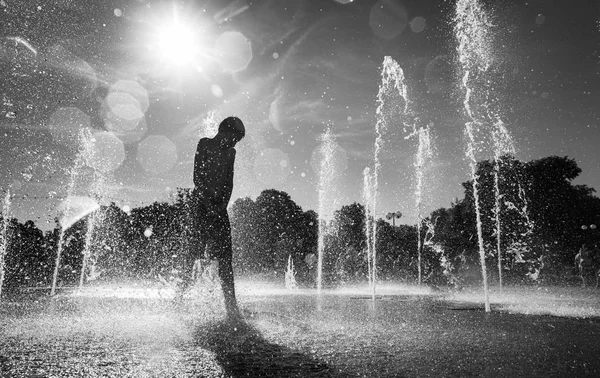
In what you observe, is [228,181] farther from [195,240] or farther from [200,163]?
[195,240]

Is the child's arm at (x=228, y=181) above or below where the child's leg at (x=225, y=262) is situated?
above

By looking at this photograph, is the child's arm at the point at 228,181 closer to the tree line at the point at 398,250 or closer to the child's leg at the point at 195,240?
the child's leg at the point at 195,240

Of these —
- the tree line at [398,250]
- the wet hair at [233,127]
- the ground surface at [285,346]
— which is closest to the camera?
the ground surface at [285,346]

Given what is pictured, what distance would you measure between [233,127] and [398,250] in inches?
1923

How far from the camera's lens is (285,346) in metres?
4.45

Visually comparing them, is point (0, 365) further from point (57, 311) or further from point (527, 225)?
point (527, 225)

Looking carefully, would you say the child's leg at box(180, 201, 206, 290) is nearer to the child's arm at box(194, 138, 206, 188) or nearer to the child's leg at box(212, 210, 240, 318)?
the child's leg at box(212, 210, 240, 318)

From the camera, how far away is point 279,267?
1756 inches

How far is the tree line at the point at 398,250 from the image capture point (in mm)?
32344

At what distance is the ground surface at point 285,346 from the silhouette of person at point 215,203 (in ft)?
2.71

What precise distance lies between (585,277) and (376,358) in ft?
90.7

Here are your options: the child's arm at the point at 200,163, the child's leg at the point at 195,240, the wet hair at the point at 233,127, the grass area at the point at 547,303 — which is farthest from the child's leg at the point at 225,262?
the grass area at the point at 547,303

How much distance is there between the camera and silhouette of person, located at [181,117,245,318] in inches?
281

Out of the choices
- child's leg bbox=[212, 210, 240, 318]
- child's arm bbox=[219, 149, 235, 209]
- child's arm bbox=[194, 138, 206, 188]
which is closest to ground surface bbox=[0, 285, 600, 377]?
child's leg bbox=[212, 210, 240, 318]
